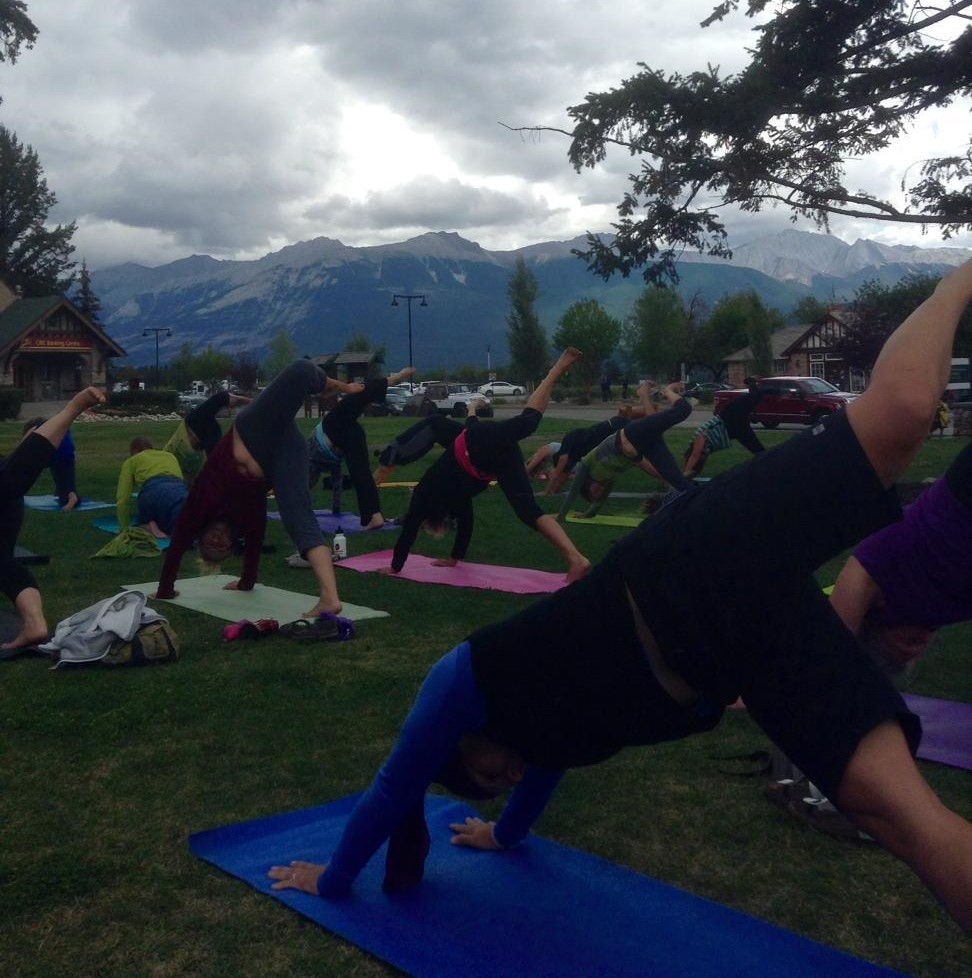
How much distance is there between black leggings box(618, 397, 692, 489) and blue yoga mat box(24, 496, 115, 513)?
8.14 meters

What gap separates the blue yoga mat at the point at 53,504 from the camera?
48.9 feet

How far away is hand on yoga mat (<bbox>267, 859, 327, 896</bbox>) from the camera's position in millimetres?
3344

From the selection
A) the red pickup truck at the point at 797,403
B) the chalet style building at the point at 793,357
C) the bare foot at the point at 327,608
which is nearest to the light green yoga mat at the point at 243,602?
the bare foot at the point at 327,608

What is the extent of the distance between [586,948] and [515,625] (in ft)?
3.43

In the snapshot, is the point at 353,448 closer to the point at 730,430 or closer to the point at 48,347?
the point at 730,430

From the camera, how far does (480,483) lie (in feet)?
30.1

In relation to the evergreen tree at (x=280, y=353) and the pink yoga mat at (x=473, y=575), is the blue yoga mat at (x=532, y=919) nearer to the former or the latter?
the pink yoga mat at (x=473, y=575)

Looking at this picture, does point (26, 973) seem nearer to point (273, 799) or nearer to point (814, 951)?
point (273, 799)

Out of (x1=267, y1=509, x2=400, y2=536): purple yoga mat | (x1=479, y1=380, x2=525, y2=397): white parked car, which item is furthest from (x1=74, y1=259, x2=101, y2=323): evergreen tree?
(x1=267, y1=509, x2=400, y2=536): purple yoga mat

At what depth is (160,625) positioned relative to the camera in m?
6.30

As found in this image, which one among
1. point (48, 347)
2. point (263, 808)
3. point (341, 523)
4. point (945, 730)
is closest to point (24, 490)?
point (263, 808)

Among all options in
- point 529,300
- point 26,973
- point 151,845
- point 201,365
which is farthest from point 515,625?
point 201,365

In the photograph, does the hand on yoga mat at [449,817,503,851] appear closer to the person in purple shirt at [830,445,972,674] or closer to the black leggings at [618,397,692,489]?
the person in purple shirt at [830,445,972,674]

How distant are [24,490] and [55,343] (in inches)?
2191
